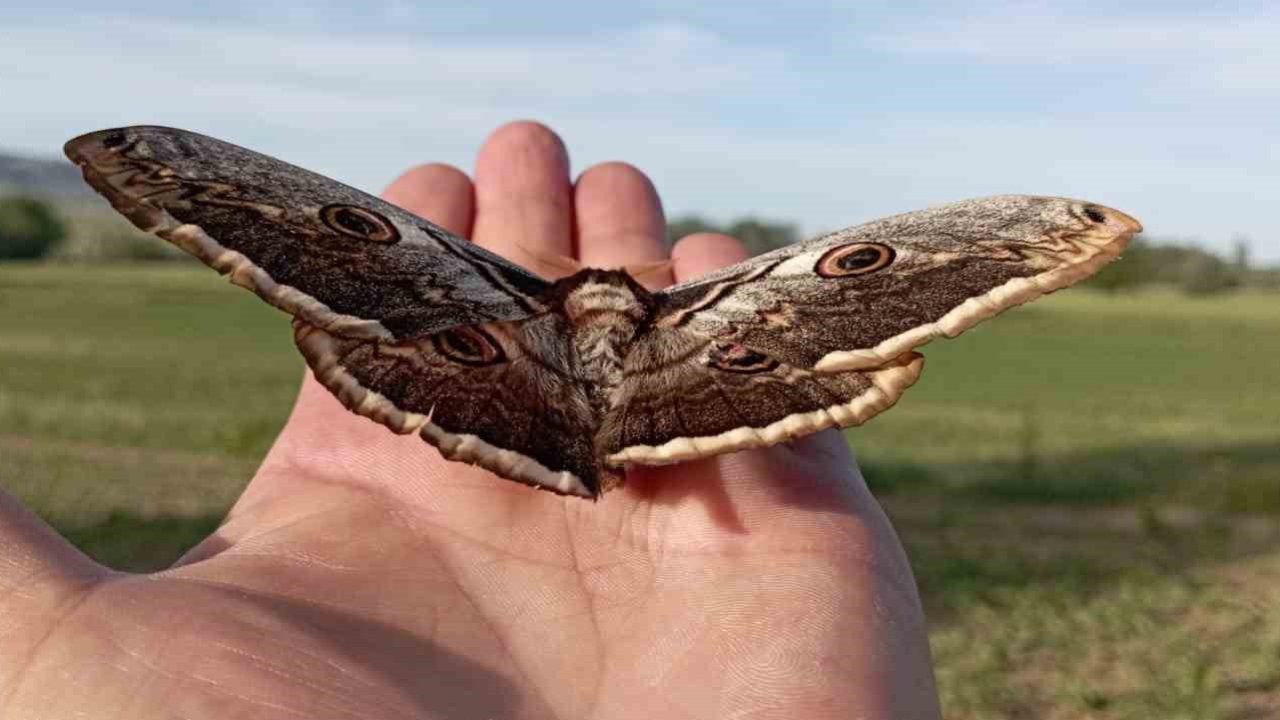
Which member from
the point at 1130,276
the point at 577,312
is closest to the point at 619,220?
the point at 577,312

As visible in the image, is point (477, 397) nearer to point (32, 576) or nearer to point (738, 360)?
point (738, 360)

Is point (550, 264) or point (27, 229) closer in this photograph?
point (550, 264)

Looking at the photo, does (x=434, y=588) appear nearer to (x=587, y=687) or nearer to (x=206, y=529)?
(x=587, y=687)

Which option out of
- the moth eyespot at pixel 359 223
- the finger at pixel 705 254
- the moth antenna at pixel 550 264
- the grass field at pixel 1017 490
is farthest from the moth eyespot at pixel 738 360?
the grass field at pixel 1017 490

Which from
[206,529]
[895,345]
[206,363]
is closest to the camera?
[895,345]

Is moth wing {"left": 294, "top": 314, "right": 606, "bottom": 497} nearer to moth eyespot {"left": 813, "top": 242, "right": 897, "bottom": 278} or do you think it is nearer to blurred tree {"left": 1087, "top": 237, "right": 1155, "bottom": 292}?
moth eyespot {"left": 813, "top": 242, "right": 897, "bottom": 278}

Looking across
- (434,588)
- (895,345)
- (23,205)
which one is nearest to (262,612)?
(434,588)

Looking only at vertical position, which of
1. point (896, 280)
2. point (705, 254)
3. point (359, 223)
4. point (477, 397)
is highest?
point (359, 223)
